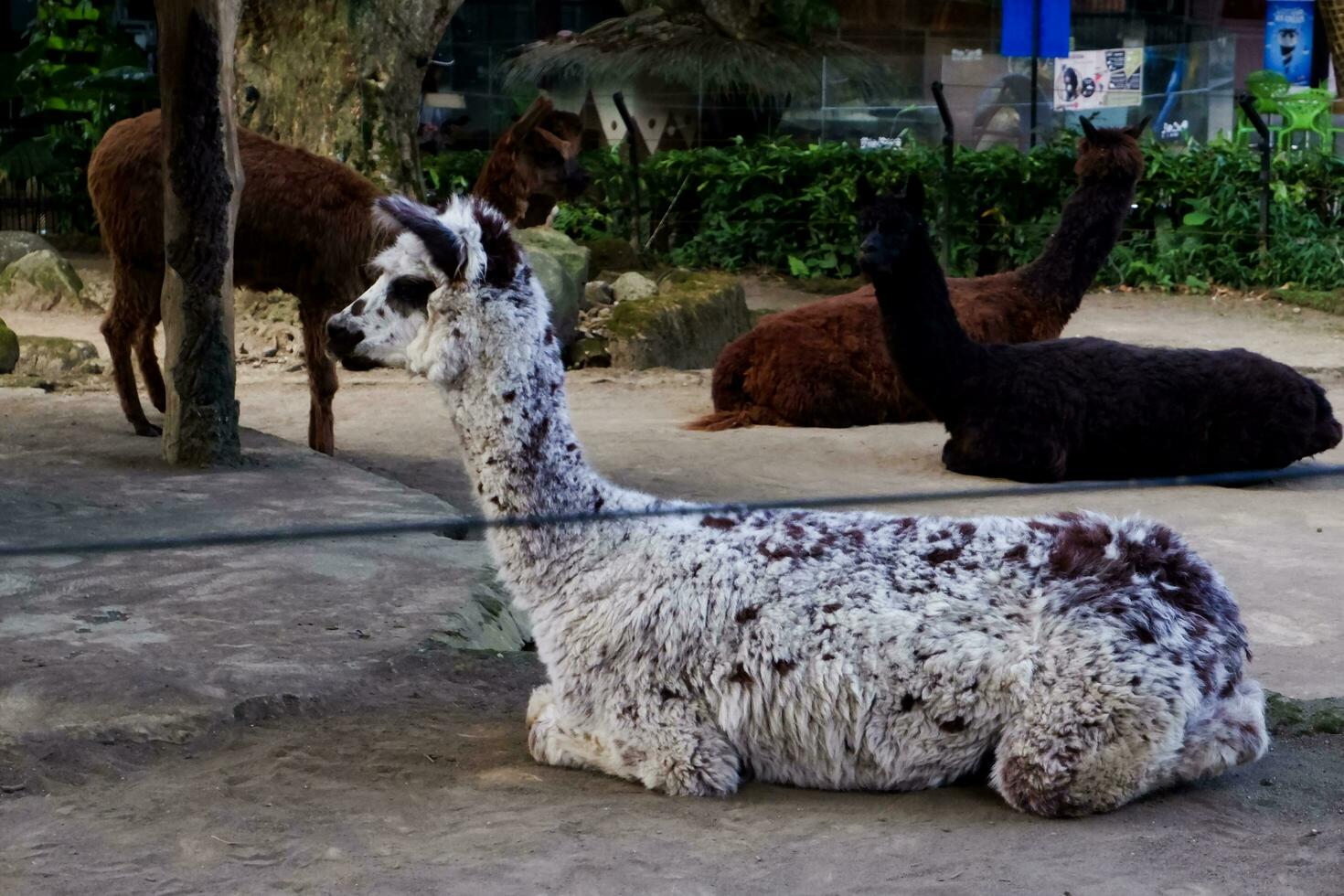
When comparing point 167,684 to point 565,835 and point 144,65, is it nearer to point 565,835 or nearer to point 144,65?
point 565,835

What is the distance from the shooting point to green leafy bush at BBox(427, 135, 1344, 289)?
16.1 metres

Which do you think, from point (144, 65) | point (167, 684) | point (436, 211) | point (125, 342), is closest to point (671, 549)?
point (436, 211)

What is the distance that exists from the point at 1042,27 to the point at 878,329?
9.01 m

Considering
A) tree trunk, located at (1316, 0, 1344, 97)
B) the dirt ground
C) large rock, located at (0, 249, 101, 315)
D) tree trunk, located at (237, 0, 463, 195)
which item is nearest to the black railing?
large rock, located at (0, 249, 101, 315)

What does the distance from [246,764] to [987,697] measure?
5.75 feet

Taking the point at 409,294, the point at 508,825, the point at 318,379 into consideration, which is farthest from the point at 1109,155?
the point at 508,825

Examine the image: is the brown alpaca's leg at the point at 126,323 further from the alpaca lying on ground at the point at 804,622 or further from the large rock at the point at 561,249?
the large rock at the point at 561,249

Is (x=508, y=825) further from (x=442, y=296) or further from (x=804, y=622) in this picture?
(x=442, y=296)

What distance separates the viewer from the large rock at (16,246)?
15.0m

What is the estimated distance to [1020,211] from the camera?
53.9 ft

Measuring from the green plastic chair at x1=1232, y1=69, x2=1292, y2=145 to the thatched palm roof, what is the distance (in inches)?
162

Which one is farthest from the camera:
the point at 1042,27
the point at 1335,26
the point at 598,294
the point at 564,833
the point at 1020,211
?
the point at 1335,26

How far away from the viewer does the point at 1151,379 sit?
8.59 meters

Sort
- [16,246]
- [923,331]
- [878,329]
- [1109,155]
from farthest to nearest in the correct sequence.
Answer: [16,246]
[1109,155]
[878,329]
[923,331]
